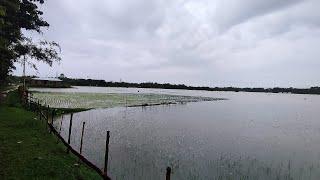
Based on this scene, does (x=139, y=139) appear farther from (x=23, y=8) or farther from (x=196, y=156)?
(x=23, y=8)

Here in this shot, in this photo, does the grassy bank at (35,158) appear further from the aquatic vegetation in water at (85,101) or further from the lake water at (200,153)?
the aquatic vegetation in water at (85,101)

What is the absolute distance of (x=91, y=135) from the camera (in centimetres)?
3053

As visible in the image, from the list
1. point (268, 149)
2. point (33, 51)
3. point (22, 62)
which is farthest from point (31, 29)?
point (268, 149)

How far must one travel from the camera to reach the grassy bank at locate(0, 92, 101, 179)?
13.8m

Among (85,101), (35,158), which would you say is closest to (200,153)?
(35,158)

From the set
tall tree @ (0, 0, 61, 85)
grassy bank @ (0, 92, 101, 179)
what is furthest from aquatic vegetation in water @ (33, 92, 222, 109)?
grassy bank @ (0, 92, 101, 179)

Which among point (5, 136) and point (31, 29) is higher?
point (31, 29)

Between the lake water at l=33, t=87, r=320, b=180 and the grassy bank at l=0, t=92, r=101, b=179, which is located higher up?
the grassy bank at l=0, t=92, r=101, b=179

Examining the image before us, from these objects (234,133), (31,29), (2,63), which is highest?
(31,29)

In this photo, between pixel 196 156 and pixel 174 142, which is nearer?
pixel 196 156

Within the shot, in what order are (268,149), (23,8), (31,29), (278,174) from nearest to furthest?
1. (278,174)
2. (268,149)
3. (23,8)
4. (31,29)

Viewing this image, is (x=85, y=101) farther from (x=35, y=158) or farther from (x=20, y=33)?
(x=35, y=158)

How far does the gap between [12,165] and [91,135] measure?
16211mm

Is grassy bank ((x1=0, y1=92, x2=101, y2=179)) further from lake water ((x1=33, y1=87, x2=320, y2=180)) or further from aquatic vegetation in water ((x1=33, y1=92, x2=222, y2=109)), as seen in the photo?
aquatic vegetation in water ((x1=33, y1=92, x2=222, y2=109))
